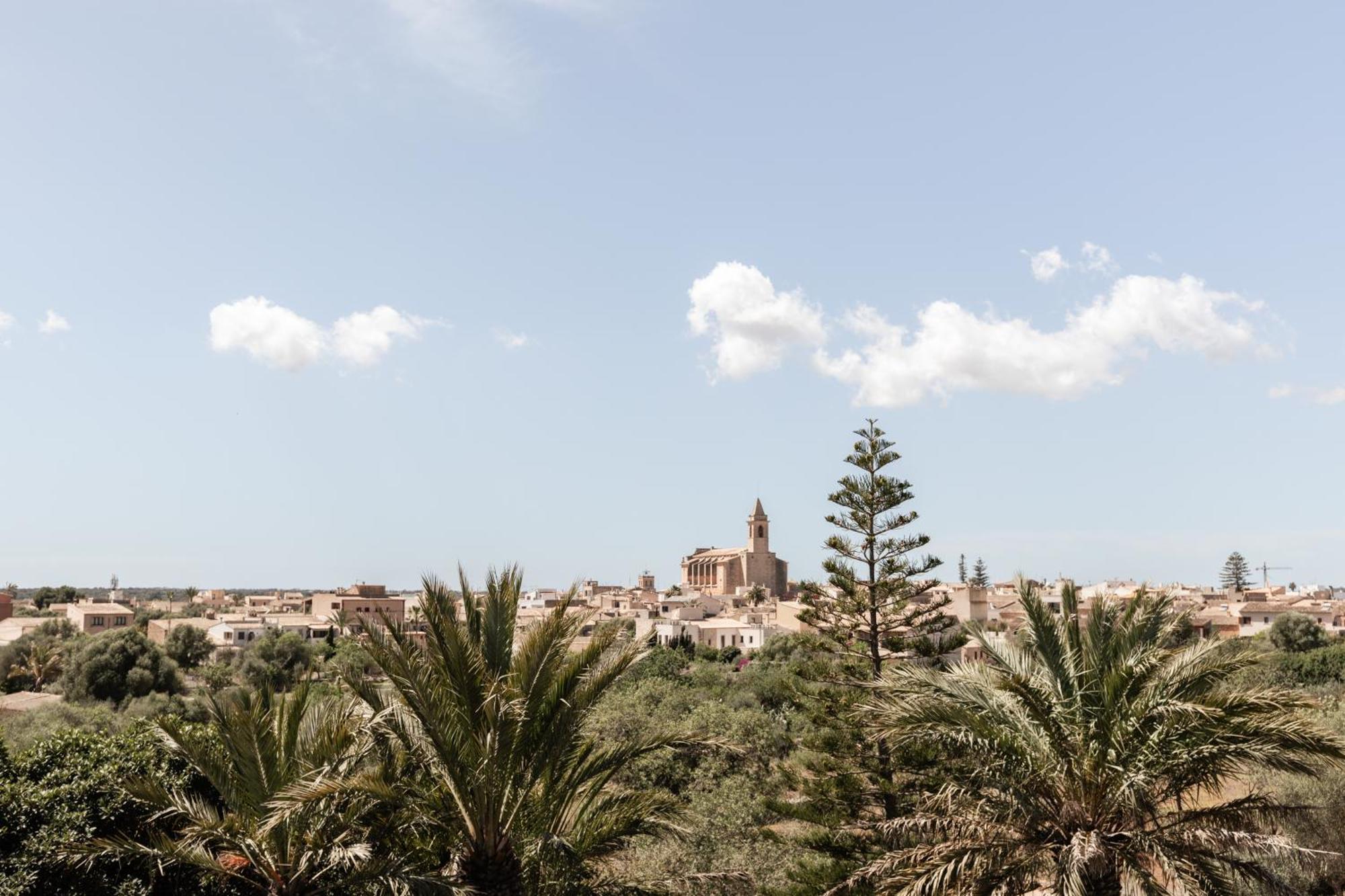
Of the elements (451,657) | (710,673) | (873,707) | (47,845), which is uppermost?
(451,657)

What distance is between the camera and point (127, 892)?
27.9ft

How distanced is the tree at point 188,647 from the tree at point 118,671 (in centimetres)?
1027

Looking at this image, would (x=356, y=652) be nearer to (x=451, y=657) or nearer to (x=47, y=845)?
(x=47, y=845)

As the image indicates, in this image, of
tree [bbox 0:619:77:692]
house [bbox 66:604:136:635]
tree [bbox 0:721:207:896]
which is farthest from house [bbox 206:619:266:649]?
tree [bbox 0:721:207:896]

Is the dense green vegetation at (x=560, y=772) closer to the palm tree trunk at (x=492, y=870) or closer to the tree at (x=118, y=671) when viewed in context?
the palm tree trunk at (x=492, y=870)

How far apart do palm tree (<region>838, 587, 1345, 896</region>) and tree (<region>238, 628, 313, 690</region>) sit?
44794 millimetres

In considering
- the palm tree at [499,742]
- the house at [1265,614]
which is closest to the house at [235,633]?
the palm tree at [499,742]

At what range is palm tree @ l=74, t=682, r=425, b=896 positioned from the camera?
813cm

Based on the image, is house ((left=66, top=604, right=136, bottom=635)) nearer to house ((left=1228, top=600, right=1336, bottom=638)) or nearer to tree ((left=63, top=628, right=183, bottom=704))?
tree ((left=63, top=628, right=183, bottom=704))

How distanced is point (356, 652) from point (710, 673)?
17422 millimetres

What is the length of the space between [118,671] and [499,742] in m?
41.1

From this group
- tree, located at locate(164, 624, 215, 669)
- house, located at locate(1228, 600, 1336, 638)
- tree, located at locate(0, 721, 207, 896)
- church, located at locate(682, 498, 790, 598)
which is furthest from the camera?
church, located at locate(682, 498, 790, 598)

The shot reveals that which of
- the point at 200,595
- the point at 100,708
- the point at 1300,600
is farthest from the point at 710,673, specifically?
the point at 200,595

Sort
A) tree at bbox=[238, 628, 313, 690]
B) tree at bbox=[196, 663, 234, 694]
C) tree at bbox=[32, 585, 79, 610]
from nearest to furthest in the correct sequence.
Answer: tree at bbox=[196, 663, 234, 694] → tree at bbox=[238, 628, 313, 690] → tree at bbox=[32, 585, 79, 610]
